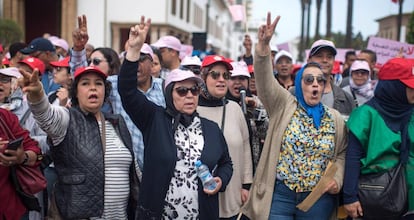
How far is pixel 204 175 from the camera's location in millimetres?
3283

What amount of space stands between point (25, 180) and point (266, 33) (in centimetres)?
213

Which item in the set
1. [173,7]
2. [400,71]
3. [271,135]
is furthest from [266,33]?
[173,7]

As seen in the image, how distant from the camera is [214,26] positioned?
69.3 m

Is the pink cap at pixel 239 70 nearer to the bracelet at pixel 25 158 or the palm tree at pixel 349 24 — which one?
the bracelet at pixel 25 158

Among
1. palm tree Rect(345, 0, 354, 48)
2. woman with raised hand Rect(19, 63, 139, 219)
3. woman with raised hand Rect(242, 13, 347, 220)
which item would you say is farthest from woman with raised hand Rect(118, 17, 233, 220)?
palm tree Rect(345, 0, 354, 48)

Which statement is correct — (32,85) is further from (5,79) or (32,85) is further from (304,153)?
(304,153)

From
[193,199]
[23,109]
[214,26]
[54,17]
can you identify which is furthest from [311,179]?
[214,26]

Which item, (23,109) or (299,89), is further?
(23,109)

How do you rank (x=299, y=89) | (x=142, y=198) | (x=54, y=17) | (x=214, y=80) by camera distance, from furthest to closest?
1. (x=54, y=17)
2. (x=214, y=80)
3. (x=299, y=89)
4. (x=142, y=198)

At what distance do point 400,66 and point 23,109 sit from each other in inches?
127

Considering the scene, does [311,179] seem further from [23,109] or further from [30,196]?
[23,109]

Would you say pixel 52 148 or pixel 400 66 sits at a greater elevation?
pixel 400 66

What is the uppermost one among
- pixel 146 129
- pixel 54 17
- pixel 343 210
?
pixel 54 17

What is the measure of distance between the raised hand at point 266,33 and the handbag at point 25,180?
6.45ft
